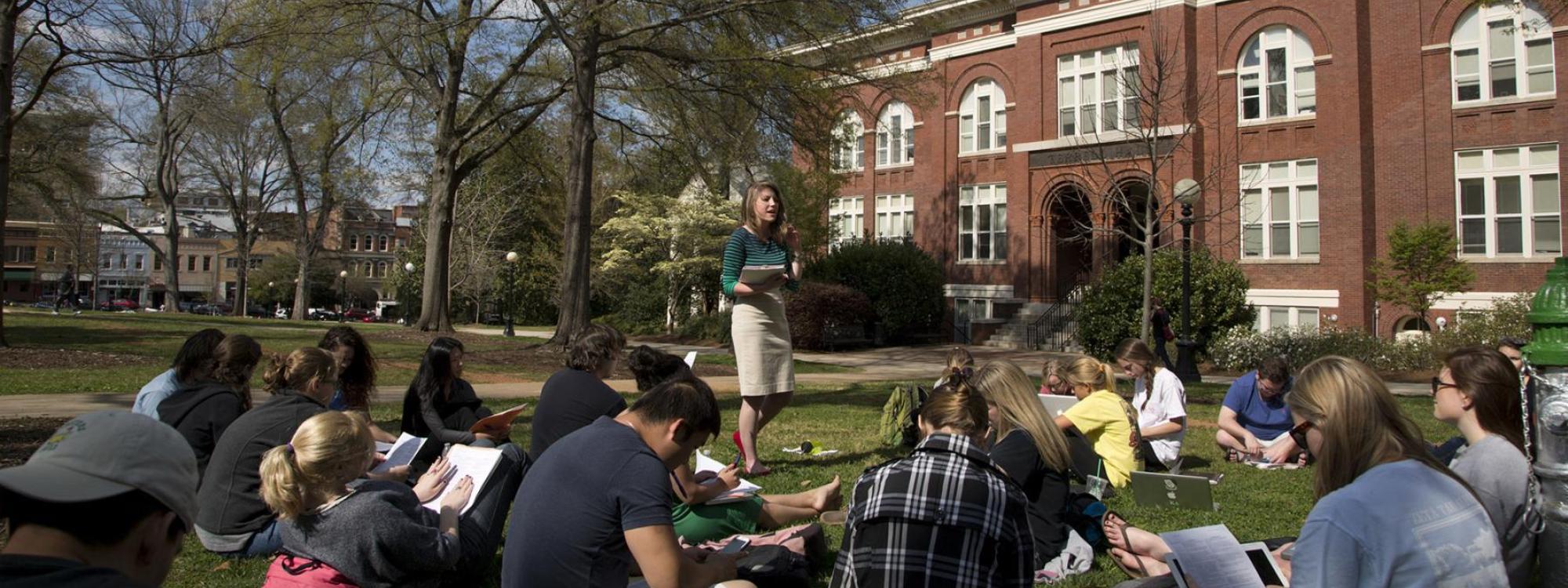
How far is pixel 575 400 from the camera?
525 centimetres

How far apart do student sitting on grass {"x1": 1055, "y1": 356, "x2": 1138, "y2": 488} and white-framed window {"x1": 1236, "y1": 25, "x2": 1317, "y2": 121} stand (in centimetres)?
2218

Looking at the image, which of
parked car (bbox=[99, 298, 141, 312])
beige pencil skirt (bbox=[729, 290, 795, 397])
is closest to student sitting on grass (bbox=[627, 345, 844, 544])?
beige pencil skirt (bbox=[729, 290, 795, 397])

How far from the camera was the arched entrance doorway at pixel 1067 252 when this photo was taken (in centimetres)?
2916

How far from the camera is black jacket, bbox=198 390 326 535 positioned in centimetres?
439

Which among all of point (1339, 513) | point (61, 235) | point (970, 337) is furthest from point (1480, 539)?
point (61, 235)

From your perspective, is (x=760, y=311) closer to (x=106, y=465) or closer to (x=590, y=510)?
(x=590, y=510)

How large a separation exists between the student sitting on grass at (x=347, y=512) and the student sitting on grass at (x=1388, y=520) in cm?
304

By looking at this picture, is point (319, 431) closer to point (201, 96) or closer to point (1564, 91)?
point (201, 96)

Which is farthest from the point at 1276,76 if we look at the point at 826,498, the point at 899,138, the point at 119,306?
the point at 119,306

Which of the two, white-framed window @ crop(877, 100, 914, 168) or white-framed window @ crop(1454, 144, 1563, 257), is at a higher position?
white-framed window @ crop(877, 100, 914, 168)

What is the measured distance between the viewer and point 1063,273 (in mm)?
29938

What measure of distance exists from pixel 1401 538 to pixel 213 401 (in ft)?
17.7

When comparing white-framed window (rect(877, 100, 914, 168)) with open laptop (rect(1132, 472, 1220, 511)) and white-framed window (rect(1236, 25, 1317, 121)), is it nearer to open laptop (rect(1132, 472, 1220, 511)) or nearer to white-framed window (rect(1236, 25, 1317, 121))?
white-framed window (rect(1236, 25, 1317, 121))

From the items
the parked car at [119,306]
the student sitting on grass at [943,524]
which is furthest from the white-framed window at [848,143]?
the parked car at [119,306]
